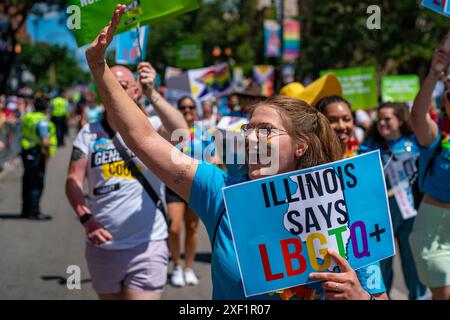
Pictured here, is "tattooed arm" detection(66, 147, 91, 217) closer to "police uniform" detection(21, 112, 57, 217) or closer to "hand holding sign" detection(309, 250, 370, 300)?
"hand holding sign" detection(309, 250, 370, 300)

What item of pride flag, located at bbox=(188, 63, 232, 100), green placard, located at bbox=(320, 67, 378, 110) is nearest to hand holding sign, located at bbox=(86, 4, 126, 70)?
green placard, located at bbox=(320, 67, 378, 110)

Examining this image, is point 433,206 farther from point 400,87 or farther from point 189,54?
point 189,54

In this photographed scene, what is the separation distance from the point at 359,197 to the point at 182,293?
477cm

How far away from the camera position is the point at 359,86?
9.41m

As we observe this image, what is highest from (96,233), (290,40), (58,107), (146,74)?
(146,74)

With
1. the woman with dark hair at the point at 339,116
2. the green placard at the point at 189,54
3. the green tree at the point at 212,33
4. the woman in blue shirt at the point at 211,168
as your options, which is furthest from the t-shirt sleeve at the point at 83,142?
the green tree at the point at 212,33

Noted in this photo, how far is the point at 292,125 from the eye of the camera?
2662 millimetres

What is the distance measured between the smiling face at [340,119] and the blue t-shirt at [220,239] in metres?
2.05

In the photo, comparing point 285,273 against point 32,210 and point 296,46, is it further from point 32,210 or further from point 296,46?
point 296,46

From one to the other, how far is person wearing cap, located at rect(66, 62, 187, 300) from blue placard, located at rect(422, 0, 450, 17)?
5.42ft

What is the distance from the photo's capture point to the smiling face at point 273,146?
8.43ft

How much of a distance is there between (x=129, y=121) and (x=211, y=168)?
0.36 metres

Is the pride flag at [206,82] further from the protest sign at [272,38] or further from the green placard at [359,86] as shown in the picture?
the protest sign at [272,38]

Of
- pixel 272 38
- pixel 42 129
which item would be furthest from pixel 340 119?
pixel 272 38
